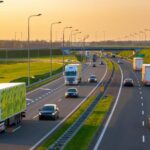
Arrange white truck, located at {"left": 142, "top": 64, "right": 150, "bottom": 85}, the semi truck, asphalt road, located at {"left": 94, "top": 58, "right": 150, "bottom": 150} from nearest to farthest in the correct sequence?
1. asphalt road, located at {"left": 94, "top": 58, "right": 150, "bottom": 150}
2. the semi truck
3. white truck, located at {"left": 142, "top": 64, "right": 150, "bottom": 85}

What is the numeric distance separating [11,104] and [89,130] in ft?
20.6

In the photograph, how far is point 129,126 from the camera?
4784 cm

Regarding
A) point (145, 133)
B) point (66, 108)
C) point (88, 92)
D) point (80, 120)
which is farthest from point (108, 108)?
point (88, 92)

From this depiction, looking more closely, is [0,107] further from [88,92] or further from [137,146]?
[88,92]

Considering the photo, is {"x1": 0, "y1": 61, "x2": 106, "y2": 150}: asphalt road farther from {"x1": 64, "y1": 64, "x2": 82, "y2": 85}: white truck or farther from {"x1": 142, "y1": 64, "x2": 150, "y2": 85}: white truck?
{"x1": 142, "y1": 64, "x2": 150, "y2": 85}: white truck

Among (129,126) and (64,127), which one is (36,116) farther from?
(129,126)

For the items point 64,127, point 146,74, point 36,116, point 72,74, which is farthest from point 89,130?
point 72,74

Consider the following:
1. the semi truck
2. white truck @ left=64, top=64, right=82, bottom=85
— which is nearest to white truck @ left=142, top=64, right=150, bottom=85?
white truck @ left=64, top=64, right=82, bottom=85

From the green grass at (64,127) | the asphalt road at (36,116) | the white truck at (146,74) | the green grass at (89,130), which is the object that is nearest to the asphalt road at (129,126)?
the green grass at (89,130)

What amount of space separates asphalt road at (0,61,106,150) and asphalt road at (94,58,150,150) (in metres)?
4.48

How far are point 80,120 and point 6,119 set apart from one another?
7995 millimetres

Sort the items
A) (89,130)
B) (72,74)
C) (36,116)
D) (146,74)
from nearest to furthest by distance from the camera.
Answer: (89,130) → (36,116) → (146,74) → (72,74)

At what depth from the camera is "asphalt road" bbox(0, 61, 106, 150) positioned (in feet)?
127

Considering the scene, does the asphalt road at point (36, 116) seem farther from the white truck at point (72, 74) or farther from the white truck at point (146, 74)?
the white truck at point (146, 74)
